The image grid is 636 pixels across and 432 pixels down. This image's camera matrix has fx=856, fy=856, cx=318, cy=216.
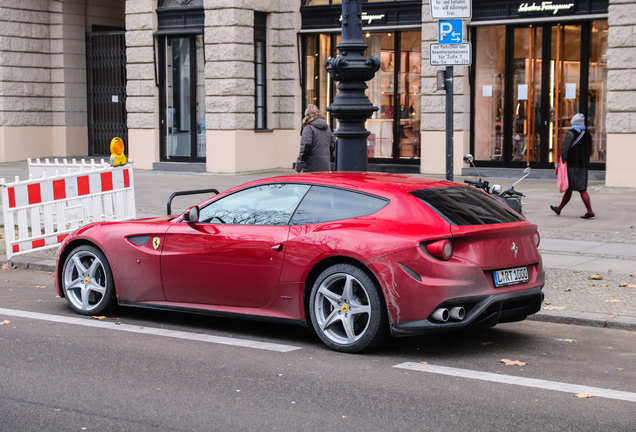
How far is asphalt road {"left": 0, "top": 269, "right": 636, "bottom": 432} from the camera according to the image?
468cm

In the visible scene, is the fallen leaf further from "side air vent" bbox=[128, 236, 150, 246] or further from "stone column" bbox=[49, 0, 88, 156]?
"stone column" bbox=[49, 0, 88, 156]

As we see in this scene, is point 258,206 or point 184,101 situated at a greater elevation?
point 184,101

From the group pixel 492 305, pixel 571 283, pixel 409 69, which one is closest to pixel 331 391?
pixel 492 305

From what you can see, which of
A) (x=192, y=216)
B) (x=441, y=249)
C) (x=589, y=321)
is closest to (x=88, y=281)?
(x=192, y=216)

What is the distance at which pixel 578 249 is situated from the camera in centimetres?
1060

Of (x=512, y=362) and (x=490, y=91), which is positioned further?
(x=490, y=91)

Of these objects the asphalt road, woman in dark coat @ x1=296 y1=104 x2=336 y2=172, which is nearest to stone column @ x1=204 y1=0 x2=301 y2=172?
woman in dark coat @ x1=296 y1=104 x2=336 y2=172

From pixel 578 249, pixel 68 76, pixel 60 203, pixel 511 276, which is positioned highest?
pixel 68 76

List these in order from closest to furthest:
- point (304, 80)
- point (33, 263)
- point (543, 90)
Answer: point (33, 263) → point (543, 90) → point (304, 80)

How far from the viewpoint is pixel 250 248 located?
21.5 feet

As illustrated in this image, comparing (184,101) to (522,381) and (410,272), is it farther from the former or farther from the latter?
(522,381)

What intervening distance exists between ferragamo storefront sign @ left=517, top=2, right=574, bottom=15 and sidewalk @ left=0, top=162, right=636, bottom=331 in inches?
155

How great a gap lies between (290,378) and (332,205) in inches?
59.2

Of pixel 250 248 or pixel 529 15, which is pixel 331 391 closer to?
pixel 250 248
